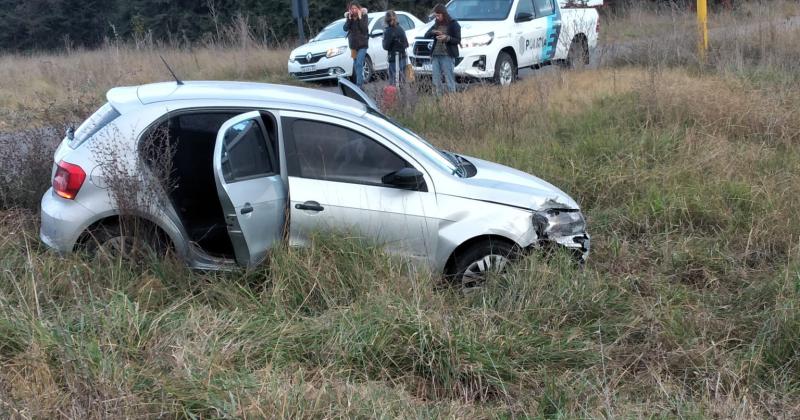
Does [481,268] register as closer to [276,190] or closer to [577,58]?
[276,190]

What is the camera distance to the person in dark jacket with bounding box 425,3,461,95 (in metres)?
11.5

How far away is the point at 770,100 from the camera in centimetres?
909

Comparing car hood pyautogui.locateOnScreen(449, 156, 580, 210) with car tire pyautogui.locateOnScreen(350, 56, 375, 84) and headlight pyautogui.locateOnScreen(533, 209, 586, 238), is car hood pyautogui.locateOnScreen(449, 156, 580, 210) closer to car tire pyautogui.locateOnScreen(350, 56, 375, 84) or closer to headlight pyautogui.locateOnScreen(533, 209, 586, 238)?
headlight pyautogui.locateOnScreen(533, 209, 586, 238)

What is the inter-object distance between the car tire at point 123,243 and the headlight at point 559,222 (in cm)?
259

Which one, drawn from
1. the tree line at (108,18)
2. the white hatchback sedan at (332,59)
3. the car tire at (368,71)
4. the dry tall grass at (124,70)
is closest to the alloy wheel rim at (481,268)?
the dry tall grass at (124,70)

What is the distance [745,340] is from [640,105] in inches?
208

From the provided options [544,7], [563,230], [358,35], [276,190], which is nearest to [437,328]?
[276,190]

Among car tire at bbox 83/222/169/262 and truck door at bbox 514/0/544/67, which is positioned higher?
truck door at bbox 514/0/544/67

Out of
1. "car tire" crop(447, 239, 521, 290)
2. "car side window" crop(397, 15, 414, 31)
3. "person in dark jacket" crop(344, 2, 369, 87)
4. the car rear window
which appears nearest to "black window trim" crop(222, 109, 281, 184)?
the car rear window

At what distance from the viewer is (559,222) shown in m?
5.50

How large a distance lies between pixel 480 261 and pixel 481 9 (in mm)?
9005

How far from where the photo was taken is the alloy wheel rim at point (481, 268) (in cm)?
518

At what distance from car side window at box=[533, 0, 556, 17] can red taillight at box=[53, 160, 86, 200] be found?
33.6 ft

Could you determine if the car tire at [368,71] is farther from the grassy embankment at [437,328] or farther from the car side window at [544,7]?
the grassy embankment at [437,328]
